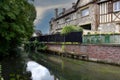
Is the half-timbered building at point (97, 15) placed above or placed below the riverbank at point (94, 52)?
above

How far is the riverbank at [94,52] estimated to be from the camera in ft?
77.1

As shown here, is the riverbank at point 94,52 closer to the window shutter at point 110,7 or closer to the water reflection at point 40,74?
the water reflection at point 40,74

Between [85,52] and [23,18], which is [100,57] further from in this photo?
[23,18]

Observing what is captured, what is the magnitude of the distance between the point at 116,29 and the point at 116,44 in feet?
41.2

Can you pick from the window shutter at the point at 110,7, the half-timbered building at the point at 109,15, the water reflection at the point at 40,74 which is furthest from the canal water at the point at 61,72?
the window shutter at the point at 110,7

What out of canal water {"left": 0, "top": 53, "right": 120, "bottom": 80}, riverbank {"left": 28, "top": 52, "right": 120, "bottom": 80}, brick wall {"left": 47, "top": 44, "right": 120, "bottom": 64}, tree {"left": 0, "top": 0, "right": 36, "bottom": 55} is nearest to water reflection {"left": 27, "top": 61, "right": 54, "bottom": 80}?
canal water {"left": 0, "top": 53, "right": 120, "bottom": 80}

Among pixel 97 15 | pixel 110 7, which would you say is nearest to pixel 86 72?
pixel 110 7

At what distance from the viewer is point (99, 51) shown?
26.1m

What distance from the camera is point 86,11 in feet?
151

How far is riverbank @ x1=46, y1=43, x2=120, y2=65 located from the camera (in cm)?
2351

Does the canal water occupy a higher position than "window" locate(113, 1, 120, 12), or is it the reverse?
"window" locate(113, 1, 120, 12)

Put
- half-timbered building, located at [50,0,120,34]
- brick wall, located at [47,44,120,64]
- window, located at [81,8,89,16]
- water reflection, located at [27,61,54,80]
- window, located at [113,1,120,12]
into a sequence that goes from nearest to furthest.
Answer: water reflection, located at [27,61,54,80], brick wall, located at [47,44,120,64], window, located at [113,1,120,12], half-timbered building, located at [50,0,120,34], window, located at [81,8,89,16]

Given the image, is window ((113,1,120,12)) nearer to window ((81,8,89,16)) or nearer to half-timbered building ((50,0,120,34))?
half-timbered building ((50,0,120,34))

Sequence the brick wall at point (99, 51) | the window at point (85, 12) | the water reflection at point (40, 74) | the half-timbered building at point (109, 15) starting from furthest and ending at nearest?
the window at point (85, 12), the half-timbered building at point (109, 15), the brick wall at point (99, 51), the water reflection at point (40, 74)
